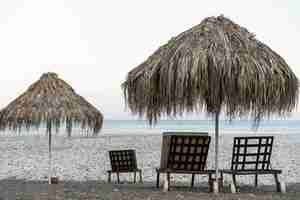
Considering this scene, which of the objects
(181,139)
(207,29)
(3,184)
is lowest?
(3,184)

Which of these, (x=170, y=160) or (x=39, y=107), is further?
(x=39, y=107)

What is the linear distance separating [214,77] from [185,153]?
140 centimetres

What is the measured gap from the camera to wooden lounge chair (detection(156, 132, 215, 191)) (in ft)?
30.2

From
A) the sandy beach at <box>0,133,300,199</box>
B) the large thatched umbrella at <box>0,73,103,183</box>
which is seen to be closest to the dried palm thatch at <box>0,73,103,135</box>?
the large thatched umbrella at <box>0,73,103,183</box>

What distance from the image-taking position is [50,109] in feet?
36.2

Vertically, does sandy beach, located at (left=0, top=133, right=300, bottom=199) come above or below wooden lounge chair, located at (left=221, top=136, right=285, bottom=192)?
below

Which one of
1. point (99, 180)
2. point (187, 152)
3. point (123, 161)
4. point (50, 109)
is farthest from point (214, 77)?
point (99, 180)

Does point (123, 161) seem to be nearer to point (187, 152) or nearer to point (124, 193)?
point (187, 152)

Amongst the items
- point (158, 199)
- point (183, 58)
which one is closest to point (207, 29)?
point (183, 58)

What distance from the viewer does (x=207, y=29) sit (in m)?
9.11

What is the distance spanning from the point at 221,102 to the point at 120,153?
340 centimetres

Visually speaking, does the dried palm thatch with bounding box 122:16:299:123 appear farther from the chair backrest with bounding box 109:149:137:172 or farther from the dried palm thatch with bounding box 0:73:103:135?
the chair backrest with bounding box 109:149:137:172

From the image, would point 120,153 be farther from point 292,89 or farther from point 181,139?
point 292,89

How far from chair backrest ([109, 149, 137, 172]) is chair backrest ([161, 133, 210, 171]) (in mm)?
2485
